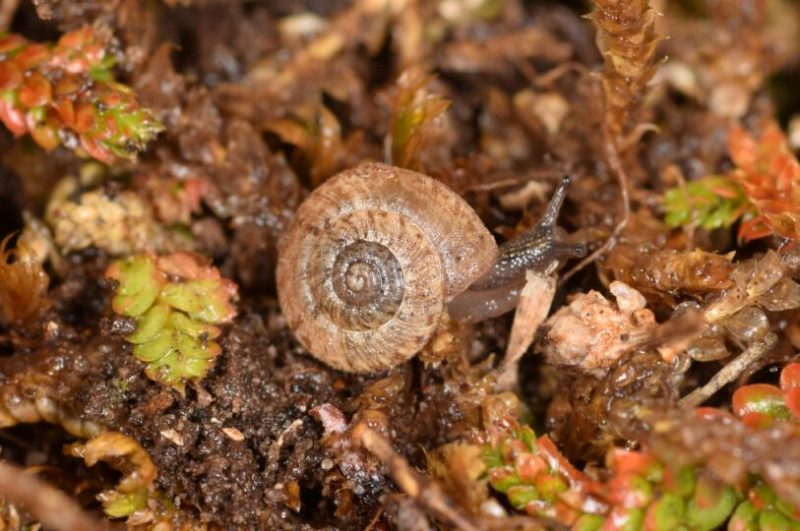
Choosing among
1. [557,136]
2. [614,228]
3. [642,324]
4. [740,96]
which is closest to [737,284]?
[642,324]

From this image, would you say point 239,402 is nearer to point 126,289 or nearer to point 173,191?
point 126,289

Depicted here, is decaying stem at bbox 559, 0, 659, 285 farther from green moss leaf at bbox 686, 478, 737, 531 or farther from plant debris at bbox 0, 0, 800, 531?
green moss leaf at bbox 686, 478, 737, 531

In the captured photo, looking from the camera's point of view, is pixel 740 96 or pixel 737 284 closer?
pixel 737 284

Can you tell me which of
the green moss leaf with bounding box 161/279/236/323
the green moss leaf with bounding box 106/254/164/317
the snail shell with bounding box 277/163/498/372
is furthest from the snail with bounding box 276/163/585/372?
the green moss leaf with bounding box 106/254/164/317

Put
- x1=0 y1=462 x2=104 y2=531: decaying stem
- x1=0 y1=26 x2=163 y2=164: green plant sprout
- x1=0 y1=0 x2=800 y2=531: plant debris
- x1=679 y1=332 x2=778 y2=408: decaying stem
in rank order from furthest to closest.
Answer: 1. x1=0 y1=26 x2=163 y2=164: green plant sprout
2. x1=679 y1=332 x2=778 y2=408: decaying stem
3. x1=0 y1=0 x2=800 y2=531: plant debris
4. x1=0 y1=462 x2=104 y2=531: decaying stem

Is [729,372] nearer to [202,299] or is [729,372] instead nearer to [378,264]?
[378,264]

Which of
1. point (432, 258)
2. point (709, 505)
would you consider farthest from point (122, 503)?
point (709, 505)

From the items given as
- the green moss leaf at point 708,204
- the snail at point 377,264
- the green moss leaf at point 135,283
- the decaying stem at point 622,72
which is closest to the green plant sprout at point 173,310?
the green moss leaf at point 135,283

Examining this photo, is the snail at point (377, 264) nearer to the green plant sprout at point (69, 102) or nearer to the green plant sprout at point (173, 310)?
the green plant sprout at point (173, 310)
